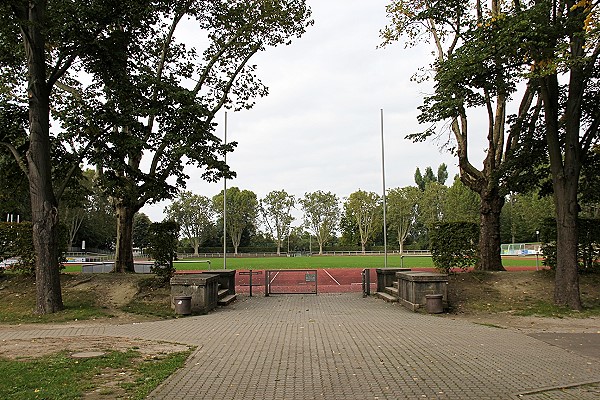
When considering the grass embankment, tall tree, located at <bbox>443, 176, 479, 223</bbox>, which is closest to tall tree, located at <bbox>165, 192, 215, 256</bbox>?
tall tree, located at <bbox>443, 176, 479, 223</bbox>

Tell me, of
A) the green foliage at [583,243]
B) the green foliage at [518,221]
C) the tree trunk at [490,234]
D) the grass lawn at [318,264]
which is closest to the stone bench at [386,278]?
the tree trunk at [490,234]

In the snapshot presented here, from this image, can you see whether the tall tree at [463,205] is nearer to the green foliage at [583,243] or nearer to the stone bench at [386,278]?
the stone bench at [386,278]

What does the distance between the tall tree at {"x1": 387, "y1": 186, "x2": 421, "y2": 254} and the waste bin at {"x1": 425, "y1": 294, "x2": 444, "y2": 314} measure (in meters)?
79.5

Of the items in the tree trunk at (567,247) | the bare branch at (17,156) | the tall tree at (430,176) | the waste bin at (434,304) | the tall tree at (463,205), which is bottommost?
the waste bin at (434,304)

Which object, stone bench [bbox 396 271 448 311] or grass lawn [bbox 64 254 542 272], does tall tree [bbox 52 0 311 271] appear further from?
grass lawn [bbox 64 254 542 272]

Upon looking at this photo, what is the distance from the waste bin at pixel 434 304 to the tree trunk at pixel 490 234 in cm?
548

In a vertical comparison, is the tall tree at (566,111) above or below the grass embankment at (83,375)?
above

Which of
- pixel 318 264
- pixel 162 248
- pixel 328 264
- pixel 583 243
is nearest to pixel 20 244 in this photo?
pixel 162 248

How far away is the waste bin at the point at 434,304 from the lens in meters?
14.3

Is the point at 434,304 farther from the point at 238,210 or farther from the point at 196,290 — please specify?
the point at 238,210

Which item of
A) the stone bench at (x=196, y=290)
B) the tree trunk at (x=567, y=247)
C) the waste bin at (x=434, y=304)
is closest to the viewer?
the tree trunk at (x=567, y=247)

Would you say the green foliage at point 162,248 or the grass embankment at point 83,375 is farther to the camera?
the green foliage at point 162,248

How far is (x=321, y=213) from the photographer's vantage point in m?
106

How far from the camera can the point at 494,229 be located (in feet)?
62.7
